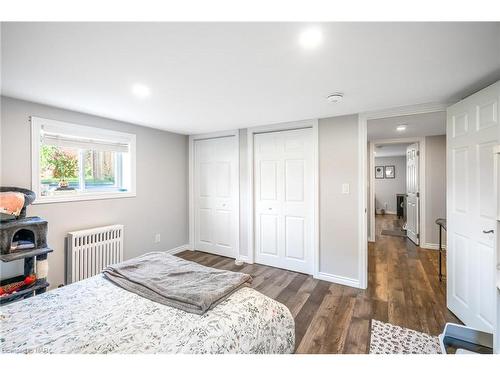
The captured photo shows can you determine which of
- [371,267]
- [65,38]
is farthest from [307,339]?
[65,38]

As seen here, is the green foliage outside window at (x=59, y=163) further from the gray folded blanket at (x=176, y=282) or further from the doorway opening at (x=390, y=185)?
the doorway opening at (x=390, y=185)

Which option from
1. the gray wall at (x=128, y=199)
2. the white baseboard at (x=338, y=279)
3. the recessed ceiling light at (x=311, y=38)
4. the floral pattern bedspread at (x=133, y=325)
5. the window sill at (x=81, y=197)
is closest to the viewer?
the floral pattern bedspread at (x=133, y=325)

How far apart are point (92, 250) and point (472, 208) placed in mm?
3914

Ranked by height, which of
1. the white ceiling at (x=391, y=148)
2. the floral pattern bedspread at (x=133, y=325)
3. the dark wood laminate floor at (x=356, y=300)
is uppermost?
the white ceiling at (x=391, y=148)

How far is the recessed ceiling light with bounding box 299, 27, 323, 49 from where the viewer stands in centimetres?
121

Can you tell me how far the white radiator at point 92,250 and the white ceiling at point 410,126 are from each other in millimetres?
3859

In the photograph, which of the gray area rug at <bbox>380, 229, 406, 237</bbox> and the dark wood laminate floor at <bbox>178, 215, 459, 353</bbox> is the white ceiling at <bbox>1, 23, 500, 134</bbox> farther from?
the gray area rug at <bbox>380, 229, 406, 237</bbox>

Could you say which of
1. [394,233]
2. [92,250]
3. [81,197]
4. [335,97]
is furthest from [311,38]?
[394,233]

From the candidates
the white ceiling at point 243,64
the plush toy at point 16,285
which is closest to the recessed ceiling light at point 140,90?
the white ceiling at point 243,64

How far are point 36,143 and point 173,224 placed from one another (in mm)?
2148

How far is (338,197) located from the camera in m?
2.94

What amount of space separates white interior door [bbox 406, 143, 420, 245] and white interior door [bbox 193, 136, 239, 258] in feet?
11.9

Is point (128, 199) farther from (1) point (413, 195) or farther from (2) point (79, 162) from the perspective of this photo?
(1) point (413, 195)

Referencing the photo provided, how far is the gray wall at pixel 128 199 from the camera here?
2266mm
